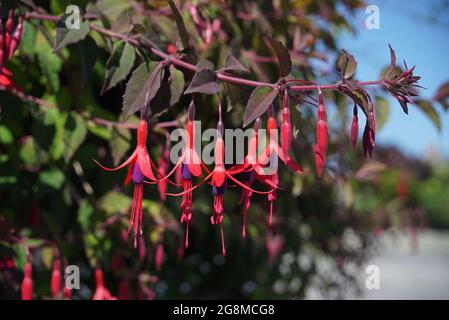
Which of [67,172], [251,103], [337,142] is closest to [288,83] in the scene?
[251,103]

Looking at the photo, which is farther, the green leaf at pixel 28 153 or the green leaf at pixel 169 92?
the green leaf at pixel 28 153

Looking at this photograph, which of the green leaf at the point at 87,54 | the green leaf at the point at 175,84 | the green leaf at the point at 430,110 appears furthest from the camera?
the green leaf at the point at 430,110

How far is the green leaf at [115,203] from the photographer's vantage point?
107 centimetres

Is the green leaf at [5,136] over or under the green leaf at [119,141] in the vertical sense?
over

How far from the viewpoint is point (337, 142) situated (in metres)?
1.54

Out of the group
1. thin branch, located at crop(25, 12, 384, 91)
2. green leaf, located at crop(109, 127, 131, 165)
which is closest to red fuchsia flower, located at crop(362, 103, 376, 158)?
thin branch, located at crop(25, 12, 384, 91)

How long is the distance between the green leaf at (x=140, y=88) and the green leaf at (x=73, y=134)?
0.90ft

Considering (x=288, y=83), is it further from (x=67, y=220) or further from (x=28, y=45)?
(x=67, y=220)

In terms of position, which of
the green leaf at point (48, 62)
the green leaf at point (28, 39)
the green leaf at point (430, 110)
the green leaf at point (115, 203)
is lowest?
the green leaf at point (115, 203)

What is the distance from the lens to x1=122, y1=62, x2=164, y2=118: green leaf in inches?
28.3

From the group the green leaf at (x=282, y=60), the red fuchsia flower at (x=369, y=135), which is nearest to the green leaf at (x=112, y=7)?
the green leaf at (x=282, y=60)

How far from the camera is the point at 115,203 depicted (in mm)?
1077

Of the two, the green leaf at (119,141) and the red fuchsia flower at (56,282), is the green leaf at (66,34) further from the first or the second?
the red fuchsia flower at (56,282)

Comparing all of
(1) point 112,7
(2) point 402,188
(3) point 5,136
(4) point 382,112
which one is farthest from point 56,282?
(2) point 402,188
